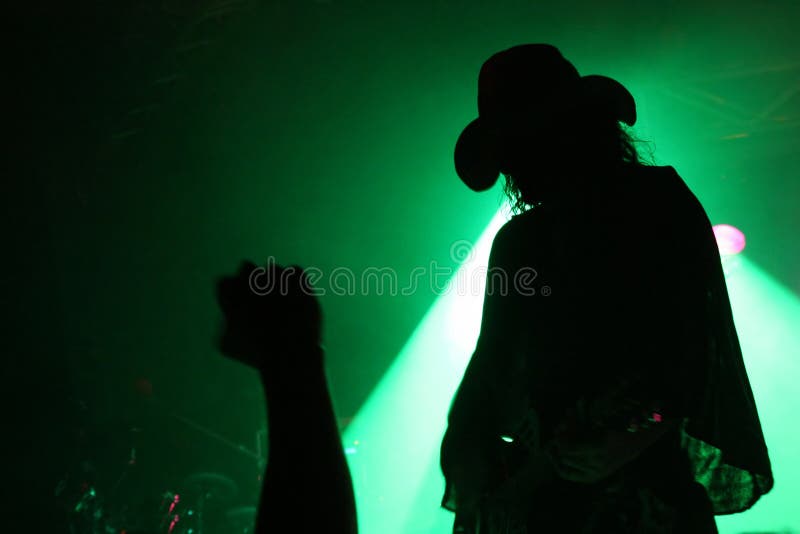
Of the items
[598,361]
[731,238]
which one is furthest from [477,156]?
[731,238]

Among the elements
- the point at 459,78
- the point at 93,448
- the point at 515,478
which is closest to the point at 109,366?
the point at 93,448

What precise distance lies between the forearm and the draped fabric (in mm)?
553

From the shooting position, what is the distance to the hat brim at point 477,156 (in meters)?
1.41

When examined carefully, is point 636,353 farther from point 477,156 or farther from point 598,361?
point 477,156

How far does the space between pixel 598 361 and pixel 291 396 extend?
63 centimetres

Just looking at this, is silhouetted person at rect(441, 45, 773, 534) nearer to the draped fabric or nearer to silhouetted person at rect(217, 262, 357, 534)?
the draped fabric

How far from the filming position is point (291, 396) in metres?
0.48

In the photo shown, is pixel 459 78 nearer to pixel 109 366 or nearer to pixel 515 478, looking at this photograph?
pixel 515 478

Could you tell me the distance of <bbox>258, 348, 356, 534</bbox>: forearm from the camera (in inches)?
16.7

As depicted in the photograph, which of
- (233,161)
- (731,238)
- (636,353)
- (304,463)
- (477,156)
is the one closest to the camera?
(304,463)

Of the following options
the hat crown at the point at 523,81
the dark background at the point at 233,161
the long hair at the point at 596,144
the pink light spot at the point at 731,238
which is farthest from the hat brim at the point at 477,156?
the pink light spot at the point at 731,238

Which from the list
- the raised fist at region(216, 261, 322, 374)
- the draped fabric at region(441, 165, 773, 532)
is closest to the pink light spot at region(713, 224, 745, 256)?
the draped fabric at region(441, 165, 773, 532)

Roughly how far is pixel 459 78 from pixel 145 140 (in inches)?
149

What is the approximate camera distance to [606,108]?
4.28ft
